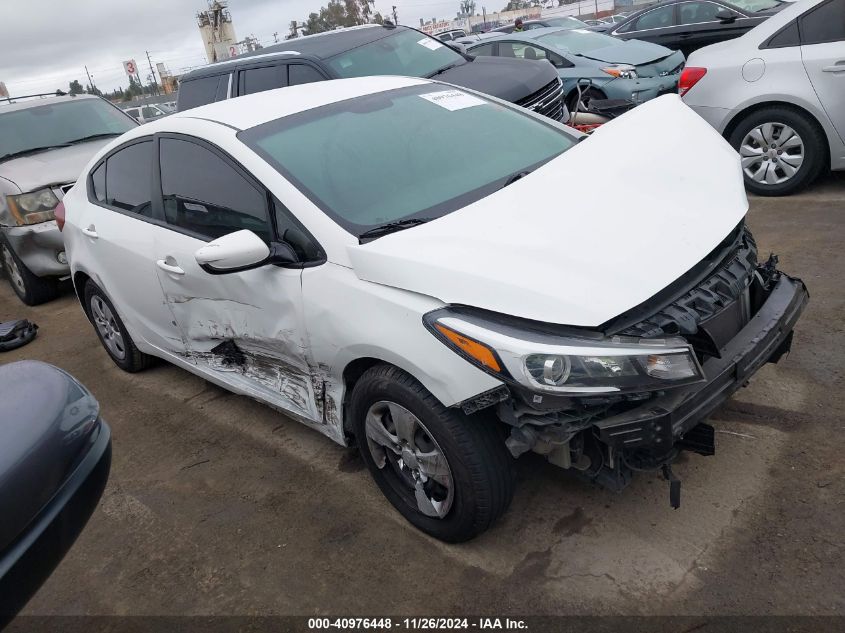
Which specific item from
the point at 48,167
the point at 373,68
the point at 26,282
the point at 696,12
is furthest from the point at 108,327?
the point at 696,12

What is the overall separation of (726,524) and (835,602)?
1.47ft

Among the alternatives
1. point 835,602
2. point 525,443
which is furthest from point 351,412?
point 835,602

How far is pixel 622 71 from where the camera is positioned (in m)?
9.31

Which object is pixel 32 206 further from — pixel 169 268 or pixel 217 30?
pixel 217 30

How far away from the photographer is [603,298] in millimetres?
2184

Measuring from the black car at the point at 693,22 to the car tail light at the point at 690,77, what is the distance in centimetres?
529

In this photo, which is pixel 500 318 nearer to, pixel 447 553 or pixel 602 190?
pixel 602 190

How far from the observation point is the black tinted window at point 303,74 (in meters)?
6.52

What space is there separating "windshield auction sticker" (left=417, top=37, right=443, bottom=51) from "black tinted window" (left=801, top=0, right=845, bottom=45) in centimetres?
344

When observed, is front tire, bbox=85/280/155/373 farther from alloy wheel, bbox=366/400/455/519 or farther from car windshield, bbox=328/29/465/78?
car windshield, bbox=328/29/465/78

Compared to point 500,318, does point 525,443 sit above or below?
below

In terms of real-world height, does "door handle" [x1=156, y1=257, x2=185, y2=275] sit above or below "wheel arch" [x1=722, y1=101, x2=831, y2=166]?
above

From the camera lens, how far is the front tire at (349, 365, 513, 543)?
2.42 meters

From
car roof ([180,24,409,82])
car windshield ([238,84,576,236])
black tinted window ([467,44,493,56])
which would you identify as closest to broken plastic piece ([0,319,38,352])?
car roof ([180,24,409,82])
